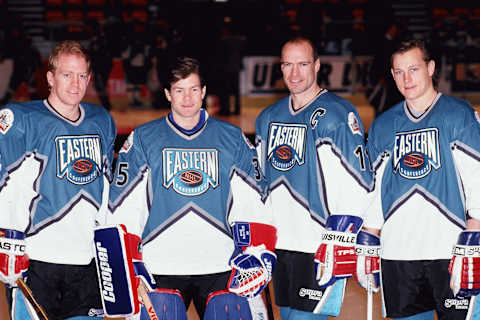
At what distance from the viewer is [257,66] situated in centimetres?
1402

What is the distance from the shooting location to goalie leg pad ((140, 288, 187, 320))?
3068mm

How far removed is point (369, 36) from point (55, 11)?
9.66 m

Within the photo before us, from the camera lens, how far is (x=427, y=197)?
133 inches

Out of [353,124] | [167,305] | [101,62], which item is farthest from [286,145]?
[101,62]

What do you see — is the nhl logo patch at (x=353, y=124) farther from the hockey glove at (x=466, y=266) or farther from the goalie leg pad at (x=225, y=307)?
the goalie leg pad at (x=225, y=307)

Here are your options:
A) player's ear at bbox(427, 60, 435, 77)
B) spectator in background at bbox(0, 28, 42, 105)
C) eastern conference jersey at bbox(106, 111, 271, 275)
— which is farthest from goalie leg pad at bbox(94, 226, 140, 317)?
spectator in background at bbox(0, 28, 42, 105)

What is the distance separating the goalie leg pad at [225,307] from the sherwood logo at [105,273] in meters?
0.44

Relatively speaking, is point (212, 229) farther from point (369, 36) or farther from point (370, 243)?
point (369, 36)

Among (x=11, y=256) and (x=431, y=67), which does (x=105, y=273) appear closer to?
(x=11, y=256)

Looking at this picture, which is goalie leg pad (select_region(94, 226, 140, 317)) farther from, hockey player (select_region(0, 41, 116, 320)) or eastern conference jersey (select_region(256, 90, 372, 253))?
eastern conference jersey (select_region(256, 90, 372, 253))

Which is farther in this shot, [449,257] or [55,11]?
[55,11]

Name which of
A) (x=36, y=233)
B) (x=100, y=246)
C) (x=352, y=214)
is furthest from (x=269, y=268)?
(x=36, y=233)

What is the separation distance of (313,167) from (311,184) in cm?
9

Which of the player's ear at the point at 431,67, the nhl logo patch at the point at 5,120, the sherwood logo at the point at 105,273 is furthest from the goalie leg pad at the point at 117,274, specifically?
the player's ear at the point at 431,67
